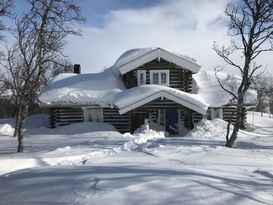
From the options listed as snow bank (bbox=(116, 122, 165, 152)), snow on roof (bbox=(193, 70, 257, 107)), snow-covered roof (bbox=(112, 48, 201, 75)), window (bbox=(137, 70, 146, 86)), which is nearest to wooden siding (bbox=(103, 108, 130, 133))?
snow bank (bbox=(116, 122, 165, 152))

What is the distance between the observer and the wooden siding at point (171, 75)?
119ft

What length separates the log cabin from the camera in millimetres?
32781

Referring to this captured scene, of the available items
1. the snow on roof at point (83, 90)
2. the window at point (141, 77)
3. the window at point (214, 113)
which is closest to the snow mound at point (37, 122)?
the snow on roof at point (83, 90)

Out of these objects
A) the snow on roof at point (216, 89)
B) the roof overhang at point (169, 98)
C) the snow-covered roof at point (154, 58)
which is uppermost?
the snow-covered roof at point (154, 58)

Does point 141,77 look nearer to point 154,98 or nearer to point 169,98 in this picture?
point 154,98

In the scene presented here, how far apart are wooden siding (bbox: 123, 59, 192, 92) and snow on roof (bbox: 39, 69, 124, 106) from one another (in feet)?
3.55

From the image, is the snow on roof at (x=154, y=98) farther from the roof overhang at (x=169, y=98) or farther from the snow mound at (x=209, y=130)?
the snow mound at (x=209, y=130)

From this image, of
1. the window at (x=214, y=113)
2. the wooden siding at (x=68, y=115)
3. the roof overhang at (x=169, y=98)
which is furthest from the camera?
the window at (x=214, y=113)

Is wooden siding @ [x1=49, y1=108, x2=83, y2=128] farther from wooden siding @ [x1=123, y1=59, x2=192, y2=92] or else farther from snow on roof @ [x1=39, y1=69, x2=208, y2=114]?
wooden siding @ [x1=123, y1=59, x2=192, y2=92]

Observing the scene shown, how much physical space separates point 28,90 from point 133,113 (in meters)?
14.5

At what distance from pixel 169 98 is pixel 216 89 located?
22.8ft

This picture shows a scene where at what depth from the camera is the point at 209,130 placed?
31.6 m

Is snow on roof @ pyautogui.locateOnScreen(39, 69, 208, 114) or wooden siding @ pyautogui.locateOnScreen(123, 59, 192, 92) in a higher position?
wooden siding @ pyautogui.locateOnScreen(123, 59, 192, 92)

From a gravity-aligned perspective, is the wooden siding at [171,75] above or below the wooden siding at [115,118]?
above
